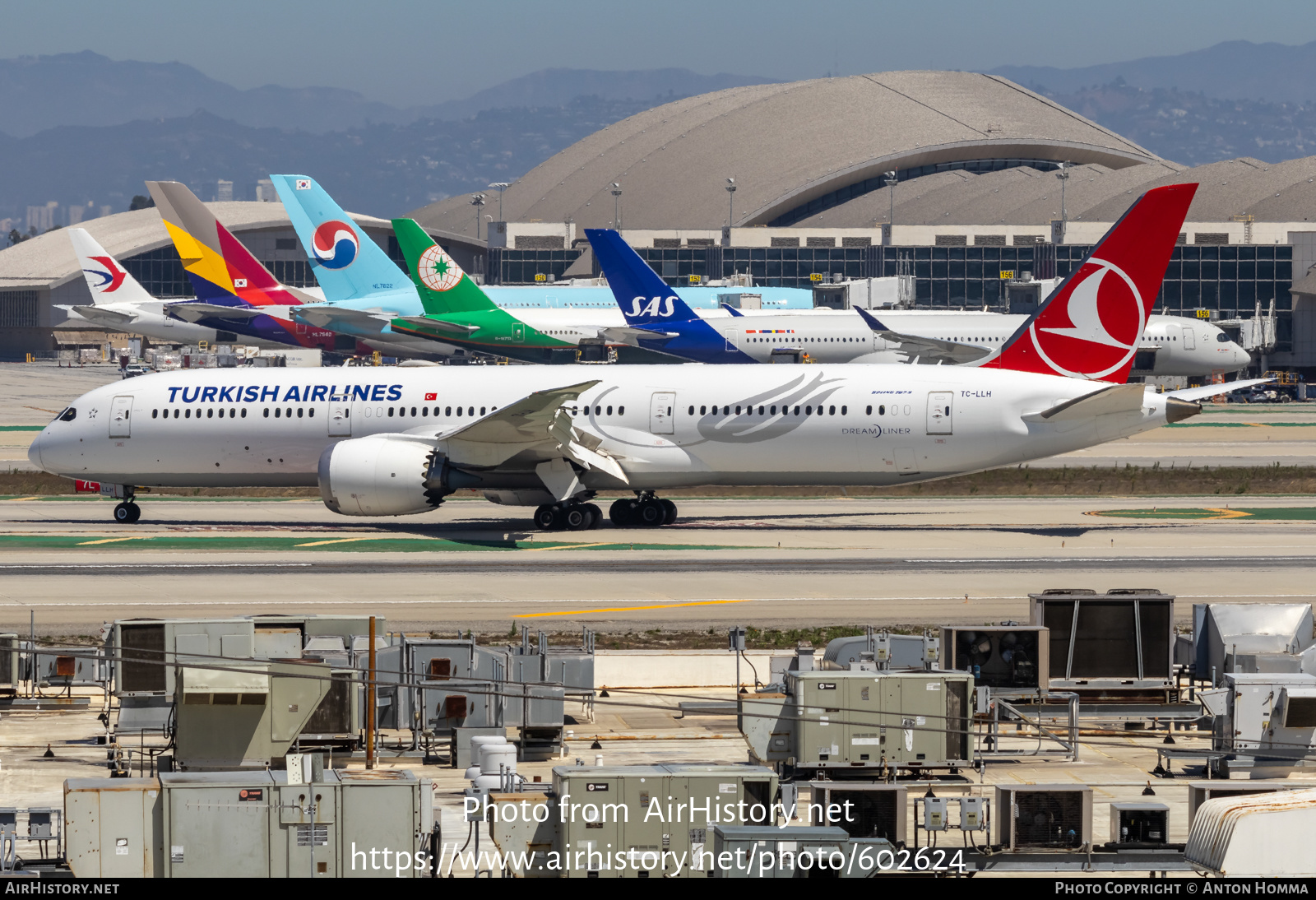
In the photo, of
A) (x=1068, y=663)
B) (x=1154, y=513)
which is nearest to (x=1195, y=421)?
(x=1154, y=513)

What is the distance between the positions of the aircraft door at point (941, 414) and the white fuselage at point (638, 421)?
0.10 ft

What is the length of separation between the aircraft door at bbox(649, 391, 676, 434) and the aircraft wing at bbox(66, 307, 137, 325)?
85.5 m

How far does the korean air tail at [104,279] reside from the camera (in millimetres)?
124062

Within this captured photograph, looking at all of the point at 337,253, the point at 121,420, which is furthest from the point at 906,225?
the point at 121,420

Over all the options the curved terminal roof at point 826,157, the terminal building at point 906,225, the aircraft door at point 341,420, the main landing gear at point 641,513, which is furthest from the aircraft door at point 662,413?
the curved terminal roof at point 826,157

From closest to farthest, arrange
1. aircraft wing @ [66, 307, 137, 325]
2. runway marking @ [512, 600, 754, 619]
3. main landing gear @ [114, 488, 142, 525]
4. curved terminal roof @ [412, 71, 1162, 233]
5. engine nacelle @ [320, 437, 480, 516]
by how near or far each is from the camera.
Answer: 1. runway marking @ [512, 600, 754, 619]
2. engine nacelle @ [320, 437, 480, 516]
3. main landing gear @ [114, 488, 142, 525]
4. aircraft wing @ [66, 307, 137, 325]
5. curved terminal roof @ [412, 71, 1162, 233]

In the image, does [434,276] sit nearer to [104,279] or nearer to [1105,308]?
[1105,308]

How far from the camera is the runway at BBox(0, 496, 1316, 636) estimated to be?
33.8 meters

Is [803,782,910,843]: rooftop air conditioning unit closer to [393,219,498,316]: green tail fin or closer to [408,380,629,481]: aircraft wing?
[408,380,629,481]: aircraft wing

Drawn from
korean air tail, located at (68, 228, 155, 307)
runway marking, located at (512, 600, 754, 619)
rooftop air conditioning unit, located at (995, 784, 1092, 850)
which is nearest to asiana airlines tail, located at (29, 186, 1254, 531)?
runway marking, located at (512, 600, 754, 619)

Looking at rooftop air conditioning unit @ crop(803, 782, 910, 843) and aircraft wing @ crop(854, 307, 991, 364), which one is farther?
aircraft wing @ crop(854, 307, 991, 364)

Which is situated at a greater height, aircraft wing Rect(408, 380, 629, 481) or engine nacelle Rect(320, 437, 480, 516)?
aircraft wing Rect(408, 380, 629, 481)

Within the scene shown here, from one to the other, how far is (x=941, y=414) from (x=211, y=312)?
6745 centimetres

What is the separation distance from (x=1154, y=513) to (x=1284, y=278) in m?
89.2
